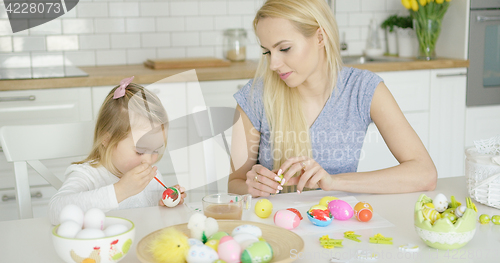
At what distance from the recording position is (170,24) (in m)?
3.29

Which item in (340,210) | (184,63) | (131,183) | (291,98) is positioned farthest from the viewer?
(184,63)

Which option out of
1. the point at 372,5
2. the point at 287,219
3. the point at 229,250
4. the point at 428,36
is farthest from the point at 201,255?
the point at 372,5

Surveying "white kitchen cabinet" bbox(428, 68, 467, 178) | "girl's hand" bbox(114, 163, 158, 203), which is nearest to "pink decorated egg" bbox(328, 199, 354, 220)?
"girl's hand" bbox(114, 163, 158, 203)

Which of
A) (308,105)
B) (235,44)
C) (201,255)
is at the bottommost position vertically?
(201,255)

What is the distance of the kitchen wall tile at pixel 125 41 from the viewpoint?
3.23 meters

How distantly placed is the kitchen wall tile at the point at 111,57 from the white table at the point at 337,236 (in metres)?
2.09

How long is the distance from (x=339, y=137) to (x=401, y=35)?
1.91 m

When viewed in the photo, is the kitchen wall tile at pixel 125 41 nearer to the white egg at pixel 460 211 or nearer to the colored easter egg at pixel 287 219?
the colored easter egg at pixel 287 219

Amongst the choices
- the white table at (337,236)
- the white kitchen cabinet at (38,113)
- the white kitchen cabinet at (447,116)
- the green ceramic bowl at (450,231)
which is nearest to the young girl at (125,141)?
the white table at (337,236)

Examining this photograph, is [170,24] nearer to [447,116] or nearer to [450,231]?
[447,116]

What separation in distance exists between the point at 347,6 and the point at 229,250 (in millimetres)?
3019

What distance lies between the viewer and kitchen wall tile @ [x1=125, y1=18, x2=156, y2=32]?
3.24 m

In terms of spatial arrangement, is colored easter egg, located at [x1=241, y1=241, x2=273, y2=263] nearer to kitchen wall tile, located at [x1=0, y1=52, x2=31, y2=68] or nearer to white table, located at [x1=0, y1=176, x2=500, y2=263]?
white table, located at [x1=0, y1=176, x2=500, y2=263]

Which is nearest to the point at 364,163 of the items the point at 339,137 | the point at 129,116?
the point at 339,137
